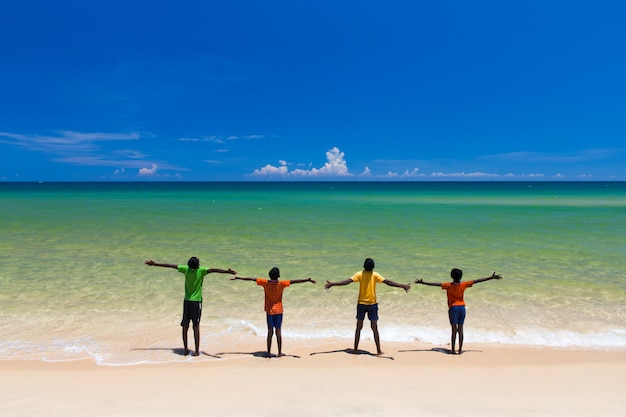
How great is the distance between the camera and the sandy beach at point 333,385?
5.74 meters

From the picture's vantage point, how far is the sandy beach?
5.74 m

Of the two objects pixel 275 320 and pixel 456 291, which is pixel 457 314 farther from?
pixel 275 320

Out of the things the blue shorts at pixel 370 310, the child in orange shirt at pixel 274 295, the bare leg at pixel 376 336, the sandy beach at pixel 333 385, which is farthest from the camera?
the bare leg at pixel 376 336

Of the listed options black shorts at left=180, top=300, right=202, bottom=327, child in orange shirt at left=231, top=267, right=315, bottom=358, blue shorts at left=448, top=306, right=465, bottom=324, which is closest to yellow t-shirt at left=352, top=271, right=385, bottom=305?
child in orange shirt at left=231, top=267, right=315, bottom=358

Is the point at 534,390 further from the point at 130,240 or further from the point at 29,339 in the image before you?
the point at 130,240

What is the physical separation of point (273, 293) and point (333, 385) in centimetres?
180

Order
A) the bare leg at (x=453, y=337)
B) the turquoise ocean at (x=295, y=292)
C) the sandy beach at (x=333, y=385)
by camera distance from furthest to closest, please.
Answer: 1. the turquoise ocean at (x=295, y=292)
2. the bare leg at (x=453, y=337)
3. the sandy beach at (x=333, y=385)

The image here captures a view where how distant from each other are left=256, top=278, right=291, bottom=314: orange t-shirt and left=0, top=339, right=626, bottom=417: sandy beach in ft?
3.02

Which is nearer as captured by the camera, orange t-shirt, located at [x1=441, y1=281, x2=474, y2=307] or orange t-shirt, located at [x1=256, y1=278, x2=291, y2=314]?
orange t-shirt, located at [x1=256, y1=278, x2=291, y2=314]

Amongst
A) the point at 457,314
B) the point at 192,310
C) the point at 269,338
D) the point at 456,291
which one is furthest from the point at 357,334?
the point at 192,310

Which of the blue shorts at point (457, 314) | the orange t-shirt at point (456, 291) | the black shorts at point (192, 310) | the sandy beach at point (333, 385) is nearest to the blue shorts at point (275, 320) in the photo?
the sandy beach at point (333, 385)

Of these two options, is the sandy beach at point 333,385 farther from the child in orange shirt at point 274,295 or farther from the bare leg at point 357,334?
the child in orange shirt at point 274,295

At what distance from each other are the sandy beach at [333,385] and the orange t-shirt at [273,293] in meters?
0.92

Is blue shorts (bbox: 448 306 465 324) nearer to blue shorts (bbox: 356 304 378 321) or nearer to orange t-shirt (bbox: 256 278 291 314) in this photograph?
blue shorts (bbox: 356 304 378 321)
